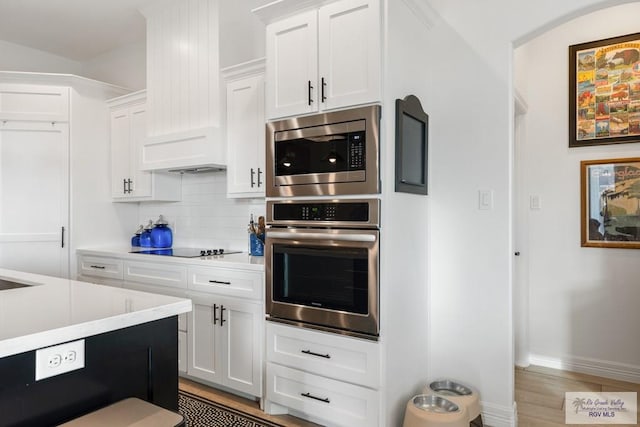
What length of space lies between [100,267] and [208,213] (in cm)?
99

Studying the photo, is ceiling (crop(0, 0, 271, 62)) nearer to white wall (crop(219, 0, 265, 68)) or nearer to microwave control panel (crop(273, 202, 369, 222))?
white wall (crop(219, 0, 265, 68))

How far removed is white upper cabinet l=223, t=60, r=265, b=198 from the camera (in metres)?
3.04

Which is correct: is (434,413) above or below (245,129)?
below

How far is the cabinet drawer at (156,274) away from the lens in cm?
310

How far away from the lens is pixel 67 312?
1.39 metres

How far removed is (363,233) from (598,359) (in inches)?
89.6

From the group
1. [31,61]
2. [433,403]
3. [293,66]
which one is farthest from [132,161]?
[433,403]

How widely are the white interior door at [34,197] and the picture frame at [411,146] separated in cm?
312

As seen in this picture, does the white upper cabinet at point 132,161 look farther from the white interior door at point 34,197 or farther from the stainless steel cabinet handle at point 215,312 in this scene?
the stainless steel cabinet handle at point 215,312

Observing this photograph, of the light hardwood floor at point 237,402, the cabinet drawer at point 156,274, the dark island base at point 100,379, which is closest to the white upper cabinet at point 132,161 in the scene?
the cabinet drawer at point 156,274

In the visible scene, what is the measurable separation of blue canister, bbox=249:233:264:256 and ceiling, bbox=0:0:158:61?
6.93ft

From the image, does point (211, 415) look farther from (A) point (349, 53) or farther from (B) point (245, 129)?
(A) point (349, 53)

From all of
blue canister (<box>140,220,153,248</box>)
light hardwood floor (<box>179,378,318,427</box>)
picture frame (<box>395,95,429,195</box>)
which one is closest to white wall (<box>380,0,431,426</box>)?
picture frame (<box>395,95,429,195</box>)

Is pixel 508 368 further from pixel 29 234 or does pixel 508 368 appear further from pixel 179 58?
pixel 29 234
